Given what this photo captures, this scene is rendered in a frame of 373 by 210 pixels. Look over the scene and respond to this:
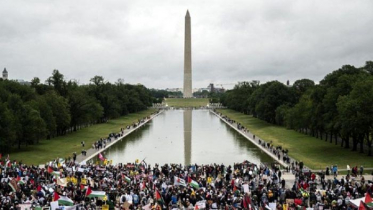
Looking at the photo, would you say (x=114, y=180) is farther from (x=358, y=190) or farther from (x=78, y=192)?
(x=358, y=190)

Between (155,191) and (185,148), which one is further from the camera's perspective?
(185,148)

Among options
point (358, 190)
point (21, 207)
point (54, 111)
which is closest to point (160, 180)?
point (21, 207)

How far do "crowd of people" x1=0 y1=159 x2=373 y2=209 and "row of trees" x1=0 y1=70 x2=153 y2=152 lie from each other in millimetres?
16348

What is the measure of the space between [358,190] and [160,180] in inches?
398

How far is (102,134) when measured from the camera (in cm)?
6406

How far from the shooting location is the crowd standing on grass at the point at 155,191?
811 inches

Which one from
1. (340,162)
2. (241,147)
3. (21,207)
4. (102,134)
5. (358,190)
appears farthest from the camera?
(102,134)

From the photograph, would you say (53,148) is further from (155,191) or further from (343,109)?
(155,191)

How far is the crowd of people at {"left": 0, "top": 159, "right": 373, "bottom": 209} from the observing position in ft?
67.9

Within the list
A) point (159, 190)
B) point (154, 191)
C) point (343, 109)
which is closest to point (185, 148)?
point (343, 109)

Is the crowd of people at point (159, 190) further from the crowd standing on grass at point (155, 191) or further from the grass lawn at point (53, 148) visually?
the grass lawn at point (53, 148)

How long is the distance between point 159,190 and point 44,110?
34468mm

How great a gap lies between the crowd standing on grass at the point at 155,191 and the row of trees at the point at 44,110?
16.4m

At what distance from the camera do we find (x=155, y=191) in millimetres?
22250
